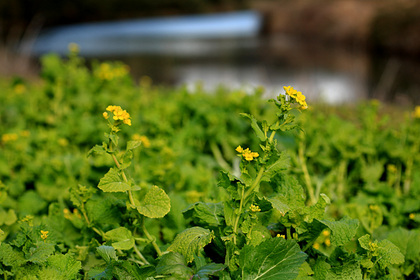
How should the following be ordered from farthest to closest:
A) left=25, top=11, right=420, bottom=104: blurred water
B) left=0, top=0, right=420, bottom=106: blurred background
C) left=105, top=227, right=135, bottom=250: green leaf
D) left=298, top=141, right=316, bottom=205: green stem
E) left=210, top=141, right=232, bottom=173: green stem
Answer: left=25, top=11, right=420, bottom=104: blurred water
left=0, top=0, right=420, bottom=106: blurred background
left=210, top=141, right=232, bottom=173: green stem
left=298, top=141, right=316, bottom=205: green stem
left=105, top=227, right=135, bottom=250: green leaf

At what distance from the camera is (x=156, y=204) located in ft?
4.14

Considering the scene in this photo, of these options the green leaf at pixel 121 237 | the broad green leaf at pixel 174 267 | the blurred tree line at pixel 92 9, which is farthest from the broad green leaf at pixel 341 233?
the blurred tree line at pixel 92 9

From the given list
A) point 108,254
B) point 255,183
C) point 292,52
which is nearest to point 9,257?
point 108,254

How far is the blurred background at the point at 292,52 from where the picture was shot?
7334 millimetres

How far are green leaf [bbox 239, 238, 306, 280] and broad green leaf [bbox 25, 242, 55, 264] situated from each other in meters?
0.53

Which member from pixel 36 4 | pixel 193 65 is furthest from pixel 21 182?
pixel 36 4

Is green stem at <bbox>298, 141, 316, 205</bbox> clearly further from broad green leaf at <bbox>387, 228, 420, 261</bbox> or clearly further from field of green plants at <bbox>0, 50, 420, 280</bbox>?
broad green leaf at <bbox>387, 228, 420, 261</bbox>

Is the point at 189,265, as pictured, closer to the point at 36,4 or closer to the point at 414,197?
the point at 414,197

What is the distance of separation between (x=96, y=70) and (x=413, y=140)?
97.8 inches

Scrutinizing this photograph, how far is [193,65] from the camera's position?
40.8 feet

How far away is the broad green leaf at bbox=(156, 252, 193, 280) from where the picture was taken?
3.90 feet

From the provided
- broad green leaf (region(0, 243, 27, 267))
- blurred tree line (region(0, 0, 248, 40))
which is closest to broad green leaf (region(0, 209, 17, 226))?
broad green leaf (region(0, 243, 27, 267))

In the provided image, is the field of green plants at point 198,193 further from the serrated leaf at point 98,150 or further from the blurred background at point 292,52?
the blurred background at point 292,52

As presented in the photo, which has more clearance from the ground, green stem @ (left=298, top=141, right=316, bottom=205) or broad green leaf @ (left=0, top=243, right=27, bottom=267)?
broad green leaf @ (left=0, top=243, right=27, bottom=267)
